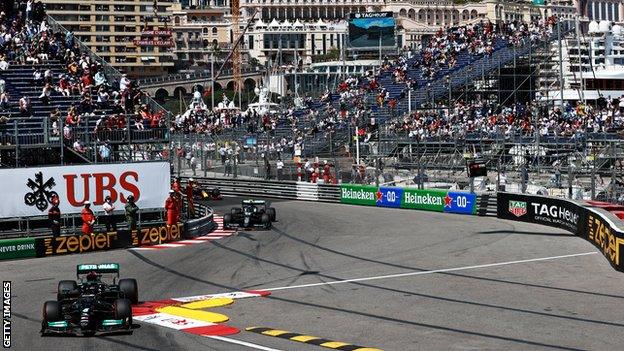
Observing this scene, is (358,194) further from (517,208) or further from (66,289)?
(66,289)

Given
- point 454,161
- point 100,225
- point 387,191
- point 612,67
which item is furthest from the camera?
point 612,67

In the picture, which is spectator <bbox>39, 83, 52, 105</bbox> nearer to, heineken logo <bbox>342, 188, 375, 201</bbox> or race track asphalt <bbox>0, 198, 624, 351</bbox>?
race track asphalt <bbox>0, 198, 624, 351</bbox>

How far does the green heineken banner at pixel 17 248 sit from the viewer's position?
34438mm

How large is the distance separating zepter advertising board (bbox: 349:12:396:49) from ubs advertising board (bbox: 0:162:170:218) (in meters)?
75.9

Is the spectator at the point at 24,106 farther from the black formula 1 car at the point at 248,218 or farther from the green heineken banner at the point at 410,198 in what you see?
the green heineken banner at the point at 410,198

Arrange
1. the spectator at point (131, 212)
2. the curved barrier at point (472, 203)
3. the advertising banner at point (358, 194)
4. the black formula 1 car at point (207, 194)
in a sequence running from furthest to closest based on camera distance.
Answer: the black formula 1 car at point (207, 194) → the advertising banner at point (358, 194) → the spectator at point (131, 212) → the curved barrier at point (472, 203)

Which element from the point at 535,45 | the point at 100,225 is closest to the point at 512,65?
the point at 535,45

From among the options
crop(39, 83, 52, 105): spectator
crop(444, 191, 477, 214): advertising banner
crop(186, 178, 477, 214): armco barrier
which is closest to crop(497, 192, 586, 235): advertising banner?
crop(444, 191, 477, 214): advertising banner

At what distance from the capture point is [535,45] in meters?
74.7

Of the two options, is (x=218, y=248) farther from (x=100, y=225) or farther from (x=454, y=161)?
(x=454, y=161)

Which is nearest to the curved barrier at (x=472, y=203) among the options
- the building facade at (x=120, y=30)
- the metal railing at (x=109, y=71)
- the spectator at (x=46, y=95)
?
the metal railing at (x=109, y=71)

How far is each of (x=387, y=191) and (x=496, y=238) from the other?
43.9 feet

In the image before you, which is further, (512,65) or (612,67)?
(612,67)

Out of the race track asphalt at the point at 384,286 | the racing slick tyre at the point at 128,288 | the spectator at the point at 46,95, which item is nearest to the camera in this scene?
the race track asphalt at the point at 384,286
